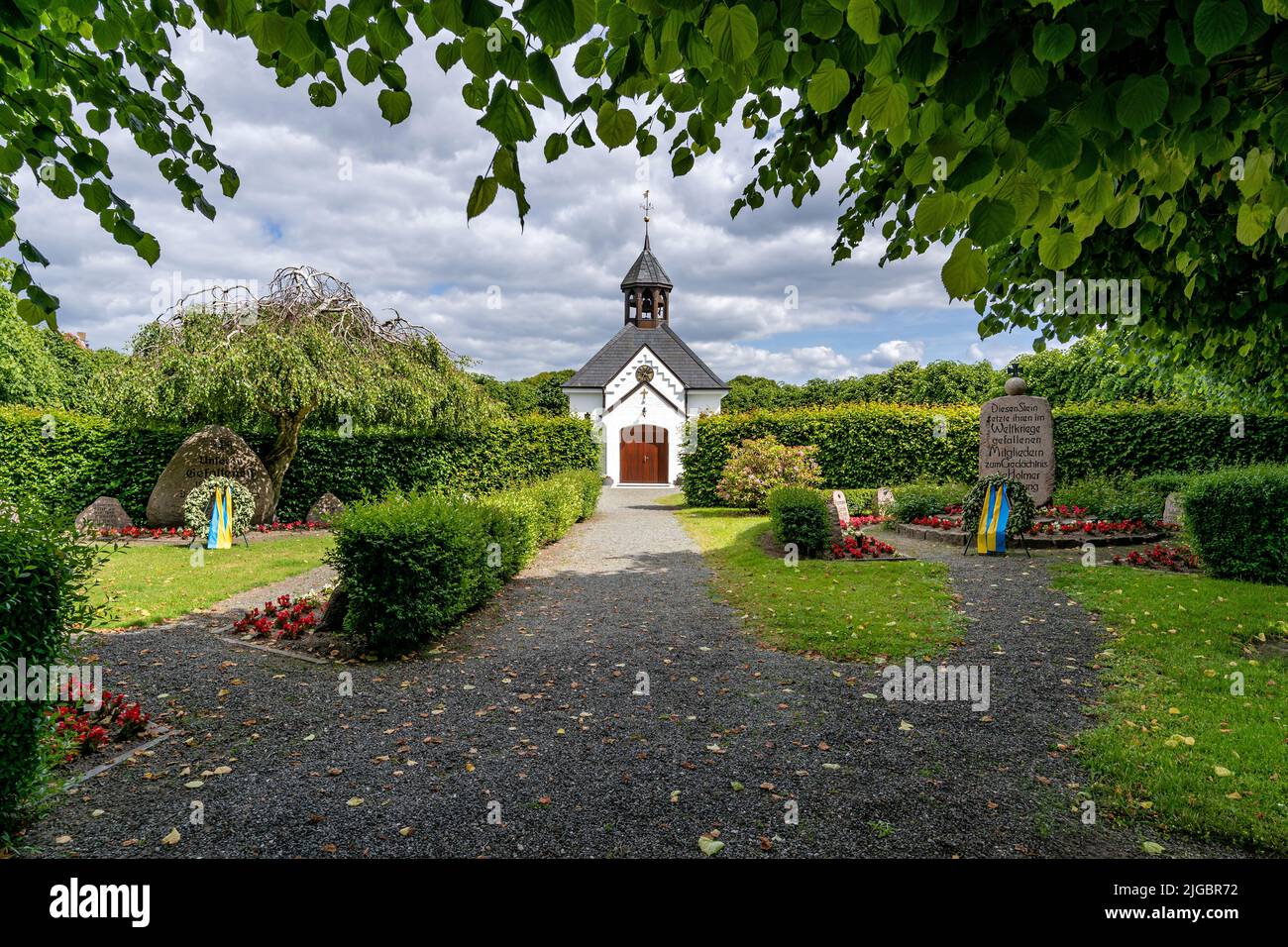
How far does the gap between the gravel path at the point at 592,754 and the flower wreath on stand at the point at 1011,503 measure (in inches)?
173

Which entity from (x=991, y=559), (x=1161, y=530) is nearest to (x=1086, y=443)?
(x=1161, y=530)

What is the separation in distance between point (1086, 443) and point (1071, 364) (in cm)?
1723

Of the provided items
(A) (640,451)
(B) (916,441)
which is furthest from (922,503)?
(A) (640,451)

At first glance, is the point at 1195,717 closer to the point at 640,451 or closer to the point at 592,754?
the point at 592,754

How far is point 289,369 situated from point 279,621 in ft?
29.6

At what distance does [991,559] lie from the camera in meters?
10.5

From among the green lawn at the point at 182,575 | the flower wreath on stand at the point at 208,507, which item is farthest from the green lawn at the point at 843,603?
the flower wreath on stand at the point at 208,507

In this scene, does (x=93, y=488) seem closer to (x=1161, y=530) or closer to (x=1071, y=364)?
(x=1161, y=530)

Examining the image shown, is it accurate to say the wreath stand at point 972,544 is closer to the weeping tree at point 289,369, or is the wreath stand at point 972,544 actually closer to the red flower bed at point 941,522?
the red flower bed at point 941,522

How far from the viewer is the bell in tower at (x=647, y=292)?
40.2 m

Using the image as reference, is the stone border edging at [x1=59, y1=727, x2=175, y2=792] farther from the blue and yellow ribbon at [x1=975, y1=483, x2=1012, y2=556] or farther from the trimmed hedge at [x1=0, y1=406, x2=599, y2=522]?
the blue and yellow ribbon at [x1=975, y1=483, x2=1012, y2=556]

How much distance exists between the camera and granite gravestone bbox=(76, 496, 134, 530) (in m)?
14.9

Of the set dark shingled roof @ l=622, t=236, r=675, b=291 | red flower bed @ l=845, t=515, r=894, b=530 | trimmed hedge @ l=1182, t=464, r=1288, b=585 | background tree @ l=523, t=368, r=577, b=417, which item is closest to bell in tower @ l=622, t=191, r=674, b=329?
dark shingled roof @ l=622, t=236, r=675, b=291

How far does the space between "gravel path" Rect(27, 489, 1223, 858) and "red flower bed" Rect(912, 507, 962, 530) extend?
625 centimetres
